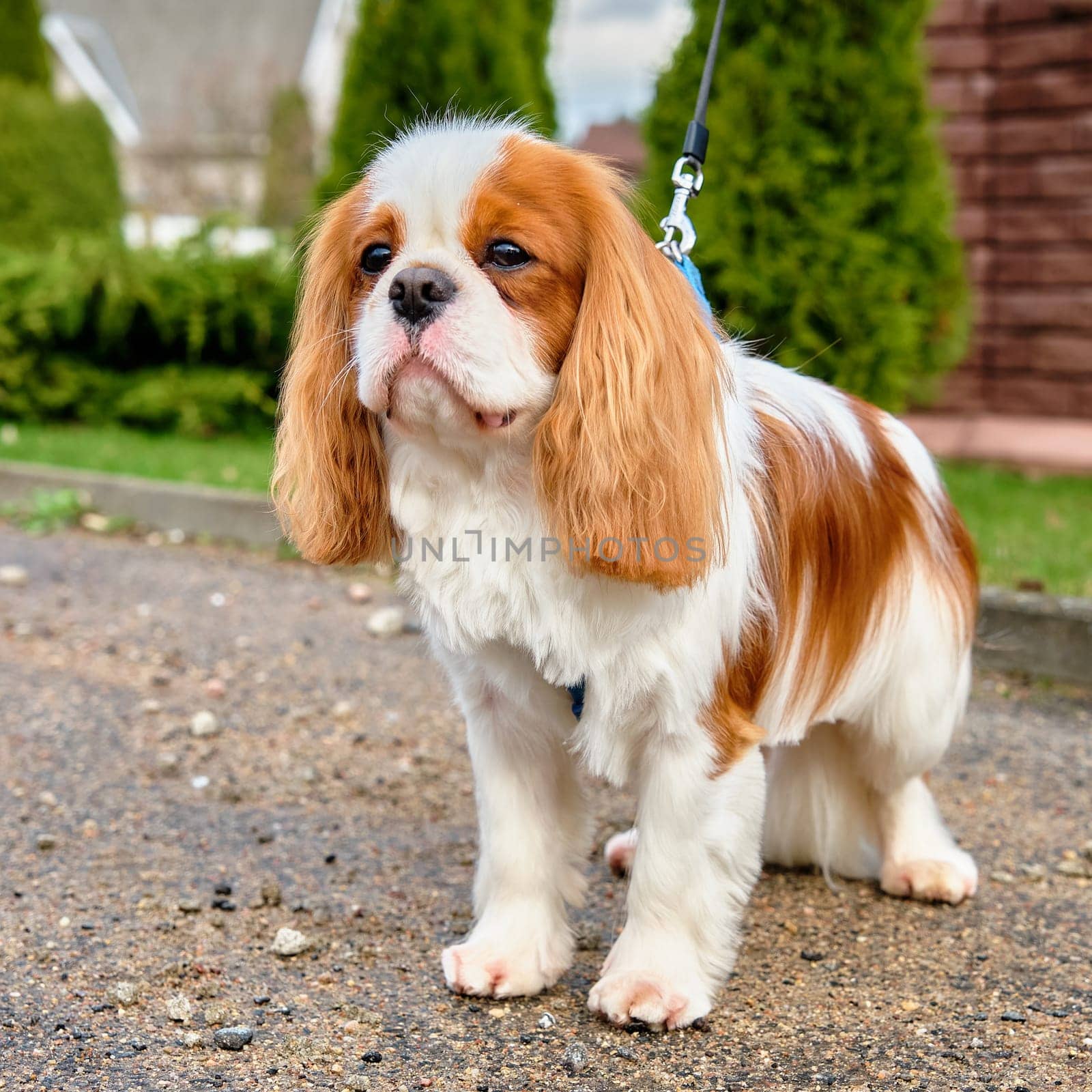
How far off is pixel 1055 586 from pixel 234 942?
337 centimetres

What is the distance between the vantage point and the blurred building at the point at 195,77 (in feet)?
91.6

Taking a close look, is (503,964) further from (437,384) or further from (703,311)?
(703,311)

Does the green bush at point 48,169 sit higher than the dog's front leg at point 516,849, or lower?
higher

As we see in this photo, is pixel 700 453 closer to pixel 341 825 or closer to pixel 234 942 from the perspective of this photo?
pixel 234 942

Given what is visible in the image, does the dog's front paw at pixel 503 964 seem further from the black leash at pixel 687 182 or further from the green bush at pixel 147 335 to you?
the green bush at pixel 147 335

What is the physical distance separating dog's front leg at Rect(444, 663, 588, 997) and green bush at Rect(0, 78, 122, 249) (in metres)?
13.4

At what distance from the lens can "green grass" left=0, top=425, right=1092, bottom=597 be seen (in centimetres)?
505

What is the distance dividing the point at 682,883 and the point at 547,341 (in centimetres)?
102

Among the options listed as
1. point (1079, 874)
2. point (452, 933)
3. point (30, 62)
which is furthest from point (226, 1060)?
point (30, 62)

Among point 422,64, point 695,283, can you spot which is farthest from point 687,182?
point 422,64

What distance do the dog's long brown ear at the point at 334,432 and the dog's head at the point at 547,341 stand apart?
14cm

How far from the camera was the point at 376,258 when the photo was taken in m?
2.19

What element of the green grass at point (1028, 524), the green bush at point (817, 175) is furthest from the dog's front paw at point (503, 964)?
the green bush at point (817, 175)

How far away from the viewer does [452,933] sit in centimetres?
271
